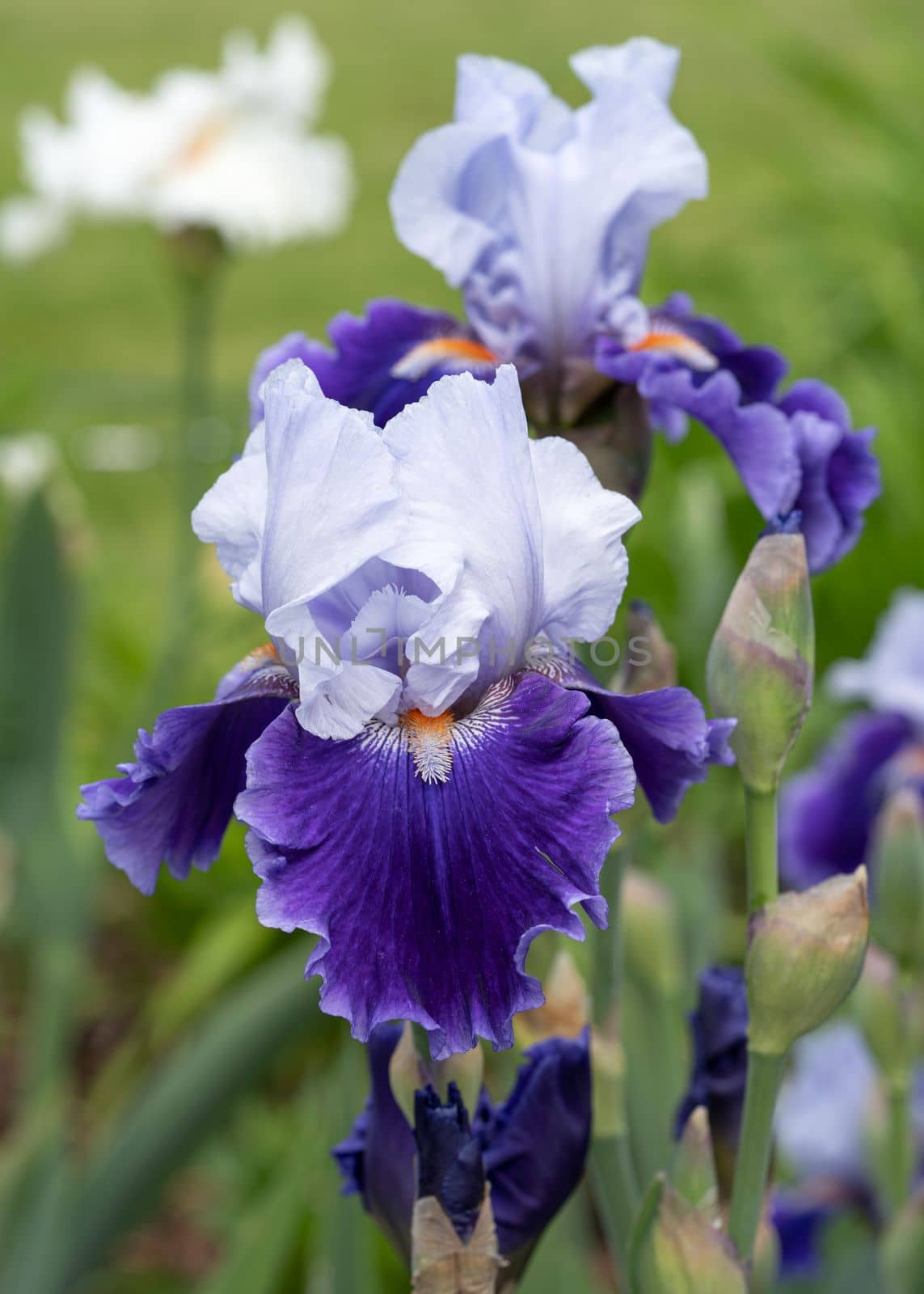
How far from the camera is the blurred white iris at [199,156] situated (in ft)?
7.02

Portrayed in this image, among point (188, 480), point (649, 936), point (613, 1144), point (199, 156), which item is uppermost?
point (613, 1144)

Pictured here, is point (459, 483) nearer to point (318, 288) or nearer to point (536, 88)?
point (536, 88)

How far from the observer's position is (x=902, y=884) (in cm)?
95

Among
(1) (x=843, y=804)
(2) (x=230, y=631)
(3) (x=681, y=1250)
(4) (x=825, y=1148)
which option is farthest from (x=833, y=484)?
(2) (x=230, y=631)

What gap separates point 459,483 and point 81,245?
6.01m

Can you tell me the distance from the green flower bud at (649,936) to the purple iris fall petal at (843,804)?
0.22 m

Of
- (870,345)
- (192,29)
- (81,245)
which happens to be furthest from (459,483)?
(192,29)

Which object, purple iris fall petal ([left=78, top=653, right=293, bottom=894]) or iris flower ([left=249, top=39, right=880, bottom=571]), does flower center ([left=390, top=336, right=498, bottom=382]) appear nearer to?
iris flower ([left=249, top=39, right=880, bottom=571])

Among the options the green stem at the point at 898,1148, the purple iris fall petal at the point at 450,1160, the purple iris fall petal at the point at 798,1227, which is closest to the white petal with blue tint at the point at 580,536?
the purple iris fall petal at the point at 450,1160

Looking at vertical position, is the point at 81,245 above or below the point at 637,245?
below

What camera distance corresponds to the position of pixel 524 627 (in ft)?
2.18

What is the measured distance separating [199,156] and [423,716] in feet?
5.69

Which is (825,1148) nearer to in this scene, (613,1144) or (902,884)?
(902,884)

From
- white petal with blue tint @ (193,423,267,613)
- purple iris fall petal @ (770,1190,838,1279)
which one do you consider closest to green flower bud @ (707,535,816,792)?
white petal with blue tint @ (193,423,267,613)
